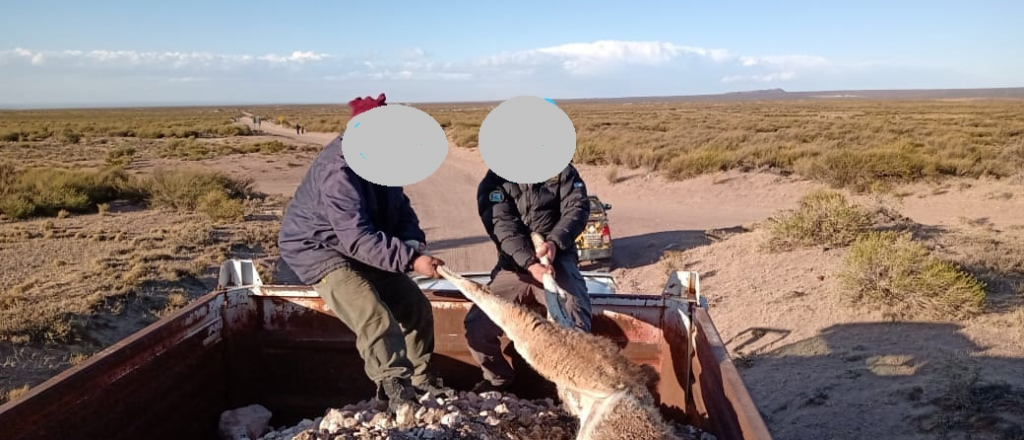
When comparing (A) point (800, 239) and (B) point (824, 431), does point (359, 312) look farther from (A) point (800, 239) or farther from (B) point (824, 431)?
(A) point (800, 239)

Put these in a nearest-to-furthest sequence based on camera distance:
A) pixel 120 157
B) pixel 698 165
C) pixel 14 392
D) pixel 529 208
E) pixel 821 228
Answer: pixel 529 208 < pixel 14 392 < pixel 821 228 < pixel 698 165 < pixel 120 157

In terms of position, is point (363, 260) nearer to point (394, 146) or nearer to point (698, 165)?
point (394, 146)

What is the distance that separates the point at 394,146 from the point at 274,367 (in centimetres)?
155

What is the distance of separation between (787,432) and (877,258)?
306 centimetres

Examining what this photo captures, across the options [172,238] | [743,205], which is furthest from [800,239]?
[172,238]

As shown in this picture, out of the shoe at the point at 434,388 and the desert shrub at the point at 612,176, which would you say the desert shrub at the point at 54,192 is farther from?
the shoe at the point at 434,388

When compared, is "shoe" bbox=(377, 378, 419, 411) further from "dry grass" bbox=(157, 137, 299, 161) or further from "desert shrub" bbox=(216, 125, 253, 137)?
"desert shrub" bbox=(216, 125, 253, 137)

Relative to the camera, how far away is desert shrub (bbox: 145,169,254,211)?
14.2 m

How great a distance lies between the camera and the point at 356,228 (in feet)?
9.09

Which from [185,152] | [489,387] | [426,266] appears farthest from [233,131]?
[426,266]

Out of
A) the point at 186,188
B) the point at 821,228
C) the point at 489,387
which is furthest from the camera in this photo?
the point at 186,188

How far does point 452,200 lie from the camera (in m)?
15.4

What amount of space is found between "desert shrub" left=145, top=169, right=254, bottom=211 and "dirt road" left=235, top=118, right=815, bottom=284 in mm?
2315

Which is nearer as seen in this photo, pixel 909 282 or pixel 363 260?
pixel 363 260
